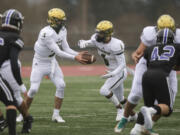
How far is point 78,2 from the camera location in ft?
138

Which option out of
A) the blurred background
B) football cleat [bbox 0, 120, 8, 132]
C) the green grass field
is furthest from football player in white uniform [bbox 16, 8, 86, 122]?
the blurred background

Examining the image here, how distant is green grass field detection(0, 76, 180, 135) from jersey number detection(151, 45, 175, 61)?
111 centimetres

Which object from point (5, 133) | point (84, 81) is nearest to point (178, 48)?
point (5, 133)

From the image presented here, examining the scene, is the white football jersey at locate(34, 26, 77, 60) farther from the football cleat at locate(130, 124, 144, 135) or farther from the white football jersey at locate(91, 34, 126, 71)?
the football cleat at locate(130, 124, 144, 135)

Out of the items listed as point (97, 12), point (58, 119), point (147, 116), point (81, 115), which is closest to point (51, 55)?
point (58, 119)

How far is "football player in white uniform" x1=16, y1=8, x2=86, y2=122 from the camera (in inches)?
357

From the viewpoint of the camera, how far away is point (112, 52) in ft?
30.2

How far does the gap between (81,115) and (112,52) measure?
1317 millimetres

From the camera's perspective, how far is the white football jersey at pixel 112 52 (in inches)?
360

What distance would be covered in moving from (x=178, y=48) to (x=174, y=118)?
2.44 m

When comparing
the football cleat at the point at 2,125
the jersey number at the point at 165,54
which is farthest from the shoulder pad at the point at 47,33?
→ the jersey number at the point at 165,54

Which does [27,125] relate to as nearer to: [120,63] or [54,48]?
[54,48]

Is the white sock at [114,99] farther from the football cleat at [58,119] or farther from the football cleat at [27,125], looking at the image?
the football cleat at [27,125]

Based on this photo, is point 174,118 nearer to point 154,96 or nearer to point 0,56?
point 154,96
